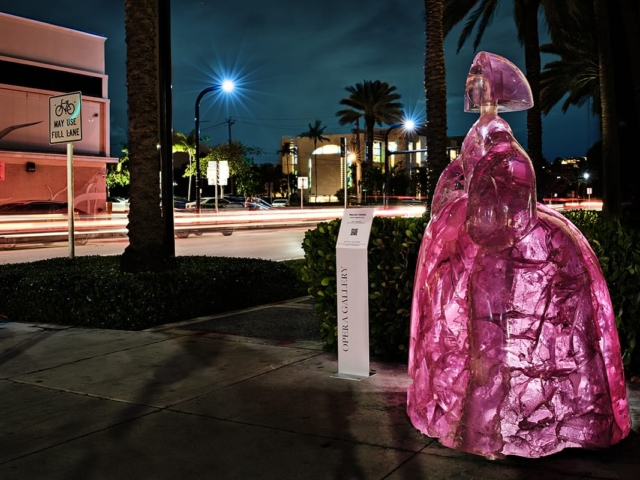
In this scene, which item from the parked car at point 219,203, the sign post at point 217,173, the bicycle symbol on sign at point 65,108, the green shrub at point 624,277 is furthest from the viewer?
Answer: the parked car at point 219,203

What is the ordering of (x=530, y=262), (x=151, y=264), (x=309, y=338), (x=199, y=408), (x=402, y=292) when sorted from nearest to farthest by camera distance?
(x=530, y=262) → (x=199, y=408) → (x=402, y=292) → (x=309, y=338) → (x=151, y=264)

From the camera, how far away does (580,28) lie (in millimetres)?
21234

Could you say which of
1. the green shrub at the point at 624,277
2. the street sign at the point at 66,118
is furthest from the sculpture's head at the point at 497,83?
the street sign at the point at 66,118

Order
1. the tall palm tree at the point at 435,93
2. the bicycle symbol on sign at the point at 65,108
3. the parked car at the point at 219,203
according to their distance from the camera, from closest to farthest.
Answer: the bicycle symbol on sign at the point at 65,108 < the tall palm tree at the point at 435,93 < the parked car at the point at 219,203

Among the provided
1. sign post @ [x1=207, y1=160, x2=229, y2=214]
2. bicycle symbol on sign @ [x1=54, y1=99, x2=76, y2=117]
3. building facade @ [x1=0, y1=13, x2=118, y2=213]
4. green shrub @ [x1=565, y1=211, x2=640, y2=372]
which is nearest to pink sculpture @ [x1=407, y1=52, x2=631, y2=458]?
green shrub @ [x1=565, y1=211, x2=640, y2=372]

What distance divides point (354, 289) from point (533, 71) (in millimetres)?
15260

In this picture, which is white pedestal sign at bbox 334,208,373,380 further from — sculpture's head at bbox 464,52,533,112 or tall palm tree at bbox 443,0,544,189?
tall palm tree at bbox 443,0,544,189

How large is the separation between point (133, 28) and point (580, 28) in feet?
53.6

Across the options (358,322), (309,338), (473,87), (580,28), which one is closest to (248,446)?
(358,322)

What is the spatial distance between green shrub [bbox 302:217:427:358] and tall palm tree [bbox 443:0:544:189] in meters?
12.1

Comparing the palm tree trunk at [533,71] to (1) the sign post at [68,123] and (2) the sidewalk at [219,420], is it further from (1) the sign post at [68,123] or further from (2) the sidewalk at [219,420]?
(2) the sidewalk at [219,420]

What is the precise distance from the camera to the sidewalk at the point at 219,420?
12.7ft

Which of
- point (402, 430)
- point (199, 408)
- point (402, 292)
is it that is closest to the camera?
point (402, 430)

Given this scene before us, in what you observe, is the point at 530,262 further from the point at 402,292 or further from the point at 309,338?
the point at 309,338
